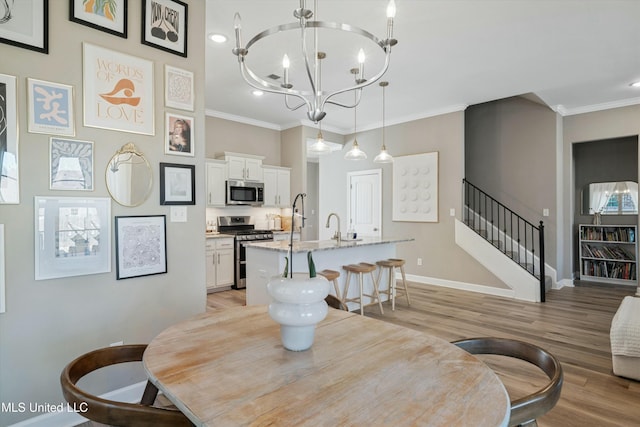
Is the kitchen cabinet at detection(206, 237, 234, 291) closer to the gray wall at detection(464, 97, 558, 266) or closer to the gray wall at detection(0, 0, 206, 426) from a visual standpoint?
the gray wall at detection(0, 0, 206, 426)

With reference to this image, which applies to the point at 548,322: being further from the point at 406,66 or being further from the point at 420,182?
the point at 406,66

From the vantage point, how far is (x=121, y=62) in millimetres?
2219

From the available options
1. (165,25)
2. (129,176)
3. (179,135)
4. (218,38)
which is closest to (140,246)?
(129,176)

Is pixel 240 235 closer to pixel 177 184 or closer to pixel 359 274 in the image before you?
pixel 359 274

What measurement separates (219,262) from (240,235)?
547mm

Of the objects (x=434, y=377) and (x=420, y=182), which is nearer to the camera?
(x=434, y=377)

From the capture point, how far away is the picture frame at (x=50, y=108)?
→ 1904mm

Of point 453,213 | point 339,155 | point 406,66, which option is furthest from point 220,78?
point 453,213

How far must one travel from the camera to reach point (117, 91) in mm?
2201

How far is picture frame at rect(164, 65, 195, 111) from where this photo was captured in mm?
2422

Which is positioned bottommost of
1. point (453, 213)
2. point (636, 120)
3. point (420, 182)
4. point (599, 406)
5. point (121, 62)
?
point (599, 406)

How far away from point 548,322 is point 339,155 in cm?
487

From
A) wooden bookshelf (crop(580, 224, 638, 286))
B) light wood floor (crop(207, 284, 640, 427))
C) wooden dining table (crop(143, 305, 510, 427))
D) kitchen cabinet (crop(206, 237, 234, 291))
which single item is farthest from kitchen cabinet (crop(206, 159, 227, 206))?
wooden bookshelf (crop(580, 224, 638, 286))

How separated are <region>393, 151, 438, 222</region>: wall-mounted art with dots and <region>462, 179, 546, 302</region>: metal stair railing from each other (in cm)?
53
